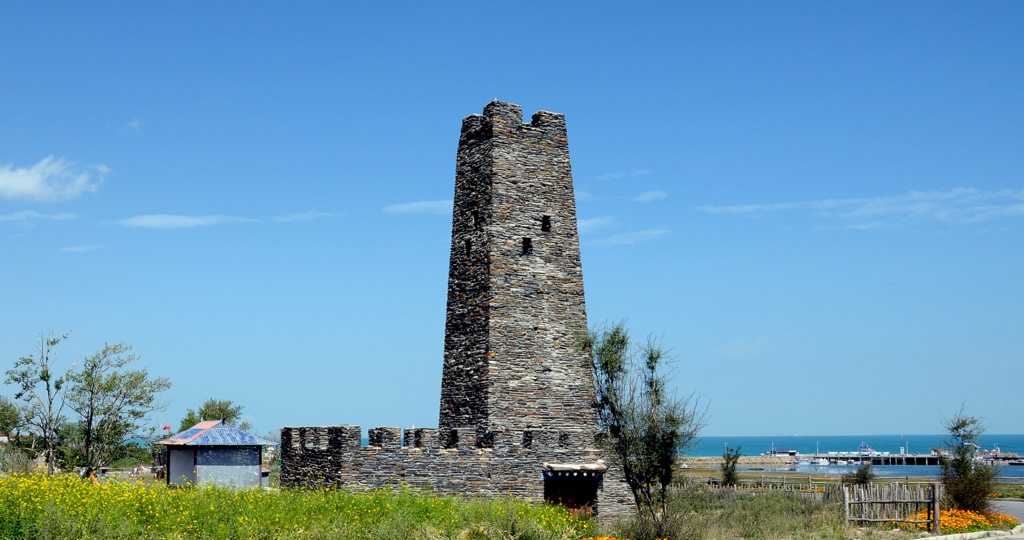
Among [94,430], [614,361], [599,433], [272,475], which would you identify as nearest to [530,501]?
[599,433]

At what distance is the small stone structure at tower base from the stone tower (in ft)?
0.10

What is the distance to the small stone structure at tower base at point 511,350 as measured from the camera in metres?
25.5

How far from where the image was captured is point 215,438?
32.4 m

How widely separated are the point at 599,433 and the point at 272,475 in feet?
57.4

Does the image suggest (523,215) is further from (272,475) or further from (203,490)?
(272,475)

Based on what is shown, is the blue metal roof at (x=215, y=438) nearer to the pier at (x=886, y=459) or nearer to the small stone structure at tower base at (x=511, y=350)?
the small stone structure at tower base at (x=511, y=350)

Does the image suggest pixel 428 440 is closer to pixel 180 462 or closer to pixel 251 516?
pixel 251 516

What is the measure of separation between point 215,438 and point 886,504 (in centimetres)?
2119

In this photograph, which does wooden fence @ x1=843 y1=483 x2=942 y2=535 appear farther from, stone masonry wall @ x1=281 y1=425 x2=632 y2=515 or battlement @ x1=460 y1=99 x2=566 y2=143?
battlement @ x1=460 y1=99 x2=566 y2=143

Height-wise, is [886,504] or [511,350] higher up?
[511,350]

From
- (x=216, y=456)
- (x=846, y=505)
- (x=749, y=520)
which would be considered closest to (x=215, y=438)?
(x=216, y=456)

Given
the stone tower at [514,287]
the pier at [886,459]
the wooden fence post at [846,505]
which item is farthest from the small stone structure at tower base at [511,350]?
the pier at [886,459]

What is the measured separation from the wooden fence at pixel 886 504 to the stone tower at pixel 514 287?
8.01m

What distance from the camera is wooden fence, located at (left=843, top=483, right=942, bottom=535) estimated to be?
91.8 feet
